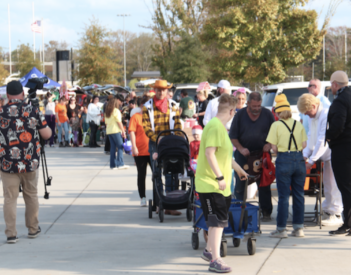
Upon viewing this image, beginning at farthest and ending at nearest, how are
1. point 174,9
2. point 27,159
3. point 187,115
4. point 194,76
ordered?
point 174,9 → point 194,76 → point 187,115 → point 27,159

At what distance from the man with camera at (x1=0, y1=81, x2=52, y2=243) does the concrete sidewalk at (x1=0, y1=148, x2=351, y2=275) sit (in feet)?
1.92

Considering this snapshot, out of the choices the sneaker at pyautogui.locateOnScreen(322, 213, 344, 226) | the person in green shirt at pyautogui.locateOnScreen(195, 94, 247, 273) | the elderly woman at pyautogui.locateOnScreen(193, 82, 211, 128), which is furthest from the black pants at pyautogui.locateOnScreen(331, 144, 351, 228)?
the elderly woman at pyautogui.locateOnScreen(193, 82, 211, 128)

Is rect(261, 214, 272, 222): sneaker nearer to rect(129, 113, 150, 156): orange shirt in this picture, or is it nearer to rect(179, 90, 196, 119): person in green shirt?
rect(129, 113, 150, 156): orange shirt

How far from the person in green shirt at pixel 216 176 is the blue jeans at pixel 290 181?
144cm

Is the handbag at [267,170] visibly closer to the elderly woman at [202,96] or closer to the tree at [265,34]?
the elderly woman at [202,96]

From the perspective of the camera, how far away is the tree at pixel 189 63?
98.9ft

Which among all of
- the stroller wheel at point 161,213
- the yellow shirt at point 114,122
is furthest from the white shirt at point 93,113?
the stroller wheel at point 161,213

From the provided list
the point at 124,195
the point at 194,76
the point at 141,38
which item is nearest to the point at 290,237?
the point at 124,195

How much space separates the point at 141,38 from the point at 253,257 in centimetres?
9402

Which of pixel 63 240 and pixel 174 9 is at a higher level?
pixel 174 9

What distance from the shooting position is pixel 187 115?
1537 centimetres

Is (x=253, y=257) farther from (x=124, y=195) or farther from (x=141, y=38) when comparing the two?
(x=141, y=38)

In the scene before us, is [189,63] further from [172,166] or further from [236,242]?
[236,242]

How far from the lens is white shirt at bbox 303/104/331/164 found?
684cm
